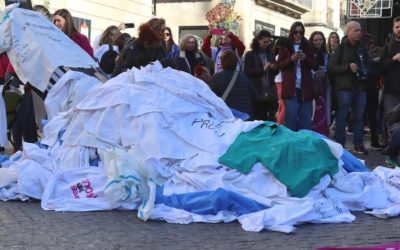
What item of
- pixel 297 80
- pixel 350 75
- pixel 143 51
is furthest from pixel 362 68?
pixel 143 51

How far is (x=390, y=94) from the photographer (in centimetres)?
980

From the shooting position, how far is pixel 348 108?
31.8 ft

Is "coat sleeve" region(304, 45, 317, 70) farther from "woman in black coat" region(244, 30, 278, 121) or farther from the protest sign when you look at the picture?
the protest sign

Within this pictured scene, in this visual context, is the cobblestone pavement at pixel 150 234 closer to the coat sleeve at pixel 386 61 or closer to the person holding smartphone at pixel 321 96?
the coat sleeve at pixel 386 61

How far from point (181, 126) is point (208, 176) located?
75 cm

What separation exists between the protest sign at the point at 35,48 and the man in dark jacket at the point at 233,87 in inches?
60.8

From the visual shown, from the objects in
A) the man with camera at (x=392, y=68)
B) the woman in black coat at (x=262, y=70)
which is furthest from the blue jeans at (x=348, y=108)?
the woman in black coat at (x=262, y=70)

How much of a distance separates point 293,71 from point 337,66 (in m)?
0.64

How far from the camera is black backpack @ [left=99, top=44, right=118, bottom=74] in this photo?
9.36 meters

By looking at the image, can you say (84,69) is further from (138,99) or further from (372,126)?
(372,126)

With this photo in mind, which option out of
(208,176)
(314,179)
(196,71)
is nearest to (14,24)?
(196,71)

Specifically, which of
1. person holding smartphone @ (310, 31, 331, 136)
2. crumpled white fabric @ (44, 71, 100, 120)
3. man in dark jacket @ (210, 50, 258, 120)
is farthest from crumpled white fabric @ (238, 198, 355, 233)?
person holding smartphone @ (310, 31, 331, 136)

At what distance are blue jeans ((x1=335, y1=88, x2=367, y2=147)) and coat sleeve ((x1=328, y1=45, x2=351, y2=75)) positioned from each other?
0.94 ft

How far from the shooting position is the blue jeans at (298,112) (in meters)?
9.48
